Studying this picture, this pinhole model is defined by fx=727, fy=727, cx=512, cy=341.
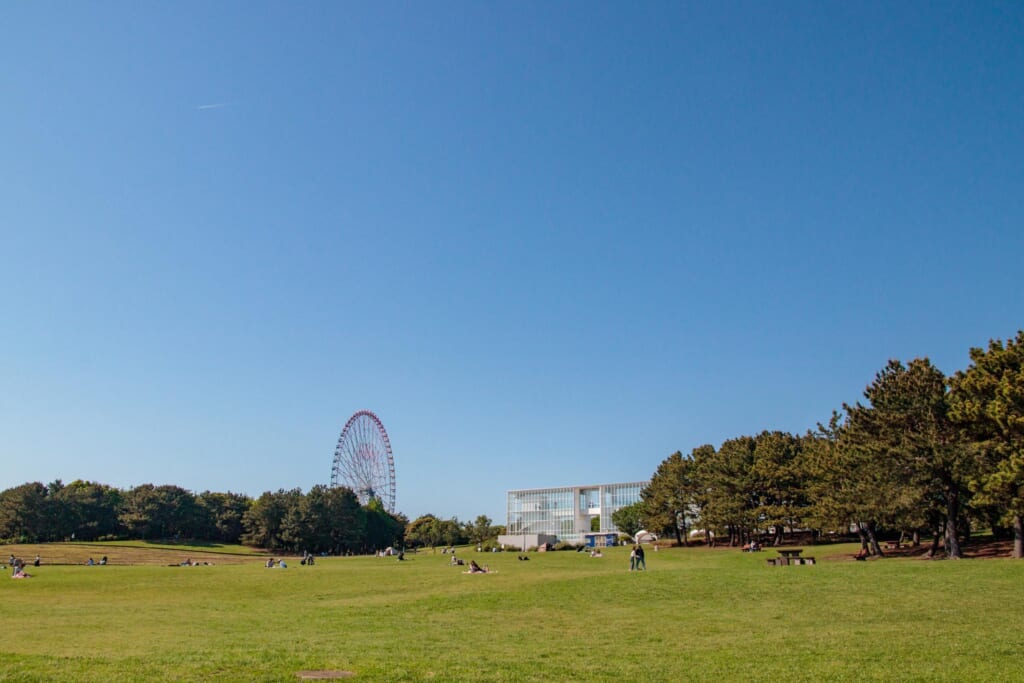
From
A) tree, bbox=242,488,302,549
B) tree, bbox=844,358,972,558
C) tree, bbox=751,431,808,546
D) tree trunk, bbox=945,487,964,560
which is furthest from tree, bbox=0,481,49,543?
tree trunk, bbox=945,487,964,560

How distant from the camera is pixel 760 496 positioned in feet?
255

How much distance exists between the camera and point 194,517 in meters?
133

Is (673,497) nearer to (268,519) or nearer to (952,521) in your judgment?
(952,521)

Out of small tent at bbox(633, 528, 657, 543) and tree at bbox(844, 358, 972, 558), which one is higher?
tree at bbox(844, 358, 972, 558)

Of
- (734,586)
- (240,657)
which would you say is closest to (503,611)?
(734,586)

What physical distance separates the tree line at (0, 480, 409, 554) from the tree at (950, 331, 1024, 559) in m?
95.4

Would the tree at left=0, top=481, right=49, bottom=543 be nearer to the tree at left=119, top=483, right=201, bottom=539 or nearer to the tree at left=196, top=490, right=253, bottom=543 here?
the tree at left=119, top=483, right=201, bottom=539

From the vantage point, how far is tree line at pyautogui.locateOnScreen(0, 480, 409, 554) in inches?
4604

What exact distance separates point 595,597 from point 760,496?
173 ft

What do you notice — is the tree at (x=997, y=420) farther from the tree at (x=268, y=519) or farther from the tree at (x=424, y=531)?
the tree at (x=424, y=531)

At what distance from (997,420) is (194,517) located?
129 meters

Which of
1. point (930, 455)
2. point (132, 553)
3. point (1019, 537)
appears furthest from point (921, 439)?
point (132, 553)

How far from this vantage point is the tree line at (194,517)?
384ft

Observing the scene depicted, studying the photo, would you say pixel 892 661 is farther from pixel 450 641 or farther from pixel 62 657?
pixel 62 657
